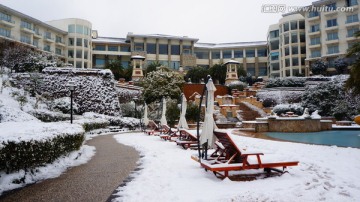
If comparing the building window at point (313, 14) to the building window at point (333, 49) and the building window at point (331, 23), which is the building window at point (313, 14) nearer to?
the building window at point (331, 23)

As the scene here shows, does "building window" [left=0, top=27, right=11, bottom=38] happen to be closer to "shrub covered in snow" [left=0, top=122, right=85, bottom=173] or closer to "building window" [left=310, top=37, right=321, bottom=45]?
"shrub covered in snow" [left=0, top=122, right=85, bottom=173]

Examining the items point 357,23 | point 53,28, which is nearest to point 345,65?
point 357,23

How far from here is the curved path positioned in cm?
496

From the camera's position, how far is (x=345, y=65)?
44250mm

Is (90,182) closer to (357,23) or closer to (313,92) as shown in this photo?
(313,92)

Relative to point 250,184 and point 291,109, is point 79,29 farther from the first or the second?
point 250,184

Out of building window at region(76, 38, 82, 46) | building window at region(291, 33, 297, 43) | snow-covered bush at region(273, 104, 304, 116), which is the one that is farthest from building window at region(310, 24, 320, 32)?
building window at region(76, 38, 82, 46)

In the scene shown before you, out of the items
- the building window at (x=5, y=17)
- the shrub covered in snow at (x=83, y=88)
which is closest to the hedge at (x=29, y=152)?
the shrub covered in snow at (x=83, y=88)

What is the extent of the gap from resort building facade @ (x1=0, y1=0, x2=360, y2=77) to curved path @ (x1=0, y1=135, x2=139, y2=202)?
4658 cm

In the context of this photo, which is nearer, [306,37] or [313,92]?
[313,92]

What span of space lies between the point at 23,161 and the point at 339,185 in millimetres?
6752

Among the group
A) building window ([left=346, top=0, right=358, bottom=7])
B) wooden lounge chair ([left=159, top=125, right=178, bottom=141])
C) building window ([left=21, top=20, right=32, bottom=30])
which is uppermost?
building window ([left=346, top=0, right=358, bottom=7])

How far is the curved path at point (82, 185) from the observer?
16.3 ft

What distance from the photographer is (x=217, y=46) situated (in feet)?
226
